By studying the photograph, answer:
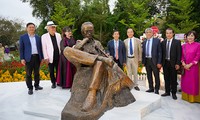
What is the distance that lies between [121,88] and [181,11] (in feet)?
72.2

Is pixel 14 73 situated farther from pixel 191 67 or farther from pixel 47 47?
pixel 191 67

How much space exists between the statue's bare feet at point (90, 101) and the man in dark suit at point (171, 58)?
2456 mm

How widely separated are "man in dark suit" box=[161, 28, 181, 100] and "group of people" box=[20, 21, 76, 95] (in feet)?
7.00

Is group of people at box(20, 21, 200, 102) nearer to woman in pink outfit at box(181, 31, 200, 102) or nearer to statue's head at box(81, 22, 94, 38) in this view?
woman in pink outfit at box(181, 31, 200, 102)

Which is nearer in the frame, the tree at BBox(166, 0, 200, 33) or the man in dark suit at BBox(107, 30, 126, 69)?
the man in dark suit at BBox(107, 30, 126, 69)

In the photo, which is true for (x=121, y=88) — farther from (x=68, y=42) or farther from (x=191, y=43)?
(x=191, y=43)

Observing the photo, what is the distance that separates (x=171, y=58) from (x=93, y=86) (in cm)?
245

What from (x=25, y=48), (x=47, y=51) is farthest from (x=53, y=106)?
(x=25, y=48)

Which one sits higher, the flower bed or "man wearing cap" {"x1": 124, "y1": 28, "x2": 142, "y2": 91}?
"man wearing cap" {"x1": 124, "y1": 28, "x2": 142, "y2": 91}

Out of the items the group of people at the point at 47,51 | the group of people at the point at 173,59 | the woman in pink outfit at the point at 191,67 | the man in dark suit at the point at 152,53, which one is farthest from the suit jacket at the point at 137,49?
the group of people at the point at 47,51

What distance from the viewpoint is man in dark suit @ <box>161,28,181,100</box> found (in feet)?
18.8

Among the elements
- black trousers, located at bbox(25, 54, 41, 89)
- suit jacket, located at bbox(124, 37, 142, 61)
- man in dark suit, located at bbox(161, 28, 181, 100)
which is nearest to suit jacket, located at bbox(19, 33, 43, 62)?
black trousers, located at bbox(25, 54, 41, 89)

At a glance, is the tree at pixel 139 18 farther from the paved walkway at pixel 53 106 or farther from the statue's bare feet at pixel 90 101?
the statue's bare feet at pixel 90 101

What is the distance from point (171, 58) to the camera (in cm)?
576
